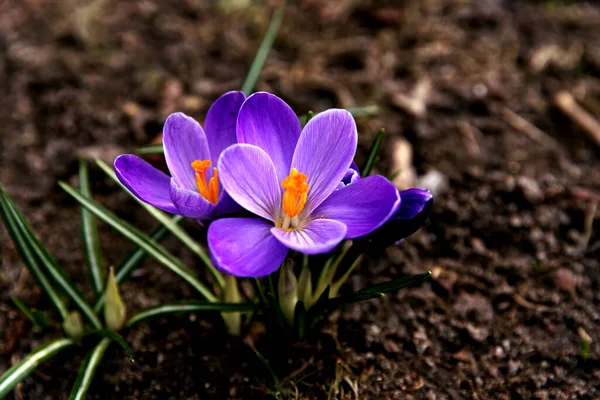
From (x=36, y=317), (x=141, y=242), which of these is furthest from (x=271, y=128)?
(x=36, y=317)

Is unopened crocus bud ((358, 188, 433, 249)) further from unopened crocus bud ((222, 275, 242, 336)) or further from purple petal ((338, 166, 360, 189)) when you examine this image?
unopened crocus bud ((222, 275, 242, 336))

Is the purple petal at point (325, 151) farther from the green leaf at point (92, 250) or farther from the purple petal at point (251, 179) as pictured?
the green leaf at point (92, 250)

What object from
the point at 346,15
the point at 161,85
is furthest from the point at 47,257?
the point at 346,15

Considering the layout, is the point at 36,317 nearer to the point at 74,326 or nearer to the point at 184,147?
the point at 74,326

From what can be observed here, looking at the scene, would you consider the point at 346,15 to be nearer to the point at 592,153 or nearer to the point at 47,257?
the point at 592,153

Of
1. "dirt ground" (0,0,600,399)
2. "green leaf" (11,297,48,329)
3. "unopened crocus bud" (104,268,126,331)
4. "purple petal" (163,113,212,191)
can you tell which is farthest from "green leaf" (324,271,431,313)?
"green leaf" (11,297,48,329)

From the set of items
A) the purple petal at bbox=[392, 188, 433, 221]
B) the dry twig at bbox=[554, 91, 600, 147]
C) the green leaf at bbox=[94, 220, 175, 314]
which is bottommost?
the dry twig at bbox=[554, 91, 600, 147]

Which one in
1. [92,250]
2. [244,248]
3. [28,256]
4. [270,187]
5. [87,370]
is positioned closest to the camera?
[244,248]

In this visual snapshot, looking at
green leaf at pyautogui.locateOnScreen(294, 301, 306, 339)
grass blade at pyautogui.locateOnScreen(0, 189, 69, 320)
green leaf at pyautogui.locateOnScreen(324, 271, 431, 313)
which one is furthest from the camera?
grass blade at pyautogui.locateOnScreen(0, 189, 69, 320)
